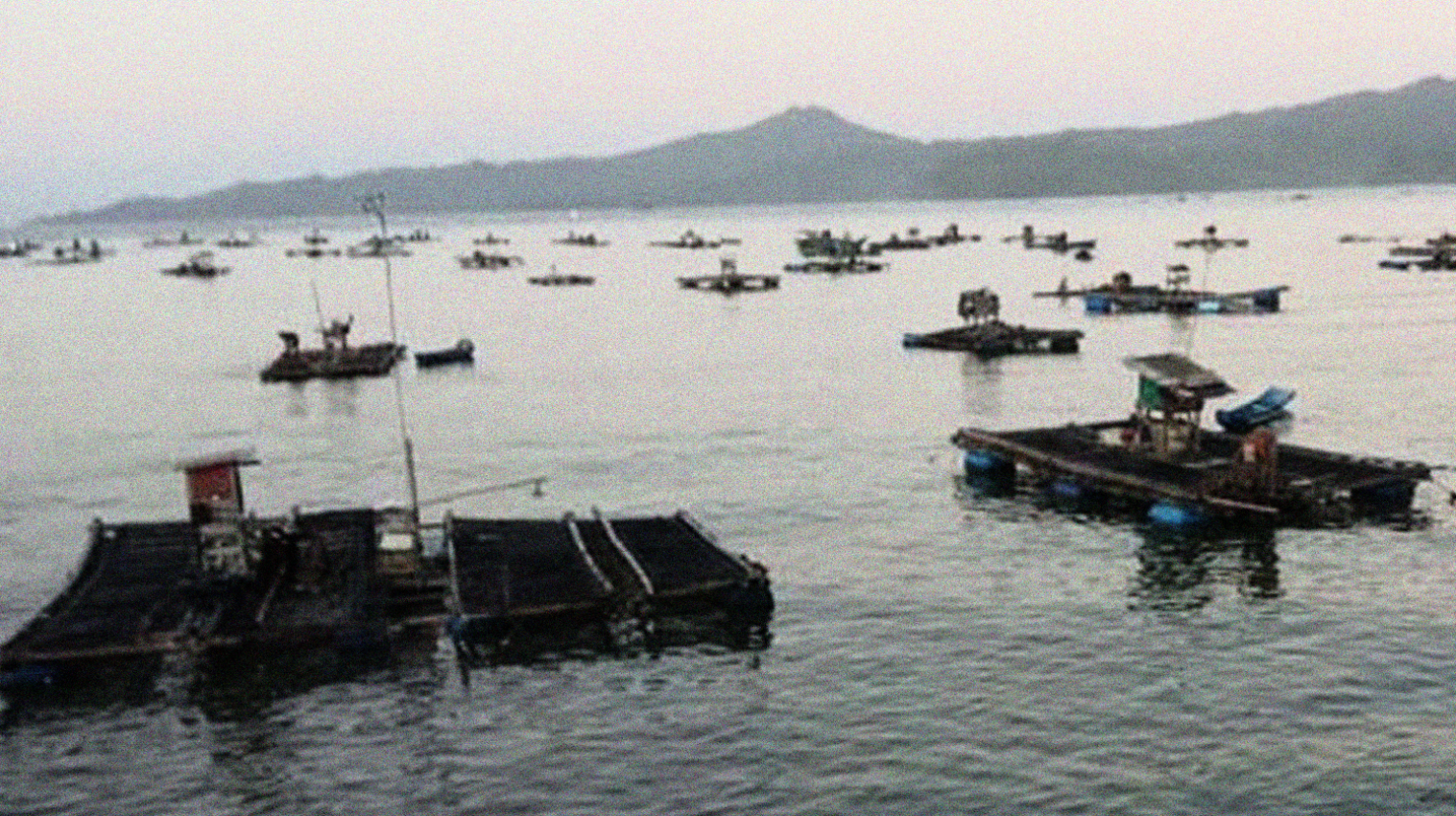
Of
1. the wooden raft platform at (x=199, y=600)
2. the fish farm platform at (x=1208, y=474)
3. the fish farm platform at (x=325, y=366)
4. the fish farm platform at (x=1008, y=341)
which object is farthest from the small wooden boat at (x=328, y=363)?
the wooden raft platform at (x=199, y=600)

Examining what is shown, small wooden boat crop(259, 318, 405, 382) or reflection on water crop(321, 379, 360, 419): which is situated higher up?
small wooden boat crop(259, 318, 405, 382)

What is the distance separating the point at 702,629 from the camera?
42.4 meters

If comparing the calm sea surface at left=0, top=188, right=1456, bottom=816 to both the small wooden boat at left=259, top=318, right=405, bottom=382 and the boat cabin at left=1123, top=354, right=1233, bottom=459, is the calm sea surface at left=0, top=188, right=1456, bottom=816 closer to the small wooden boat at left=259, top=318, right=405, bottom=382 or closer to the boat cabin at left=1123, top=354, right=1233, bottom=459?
the small wooden boat at left=259, top=318, right=405, bottom=382

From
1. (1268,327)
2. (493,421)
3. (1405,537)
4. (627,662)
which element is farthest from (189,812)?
(1268,327)

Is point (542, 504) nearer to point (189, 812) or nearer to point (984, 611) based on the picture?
point (984, 611)

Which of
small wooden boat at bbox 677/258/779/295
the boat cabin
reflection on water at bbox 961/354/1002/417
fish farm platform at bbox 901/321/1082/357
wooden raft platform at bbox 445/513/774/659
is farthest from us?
small wooden boat at bbox 677/258/779/295

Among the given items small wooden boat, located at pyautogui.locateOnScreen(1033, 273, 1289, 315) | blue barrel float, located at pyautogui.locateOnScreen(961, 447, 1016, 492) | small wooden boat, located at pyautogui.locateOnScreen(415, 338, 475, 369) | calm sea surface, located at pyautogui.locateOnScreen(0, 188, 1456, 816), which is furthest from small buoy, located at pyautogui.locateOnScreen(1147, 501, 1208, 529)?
small wooden boat, located at pyautogui.locateOnScreen(1033, 273, 1289, 315)

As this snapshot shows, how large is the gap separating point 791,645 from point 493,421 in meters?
47.6

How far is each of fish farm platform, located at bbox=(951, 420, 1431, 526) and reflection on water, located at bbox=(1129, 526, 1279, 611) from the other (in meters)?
1.58

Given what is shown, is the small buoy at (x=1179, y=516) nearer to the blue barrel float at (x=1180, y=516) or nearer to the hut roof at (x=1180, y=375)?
the blue barrel float at (x=1180, y=516)

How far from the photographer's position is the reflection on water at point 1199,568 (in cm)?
4538

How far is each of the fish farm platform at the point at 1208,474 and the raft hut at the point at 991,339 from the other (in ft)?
141

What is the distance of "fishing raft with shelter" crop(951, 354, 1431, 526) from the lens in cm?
5353

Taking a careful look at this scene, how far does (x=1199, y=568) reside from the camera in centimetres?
4856
